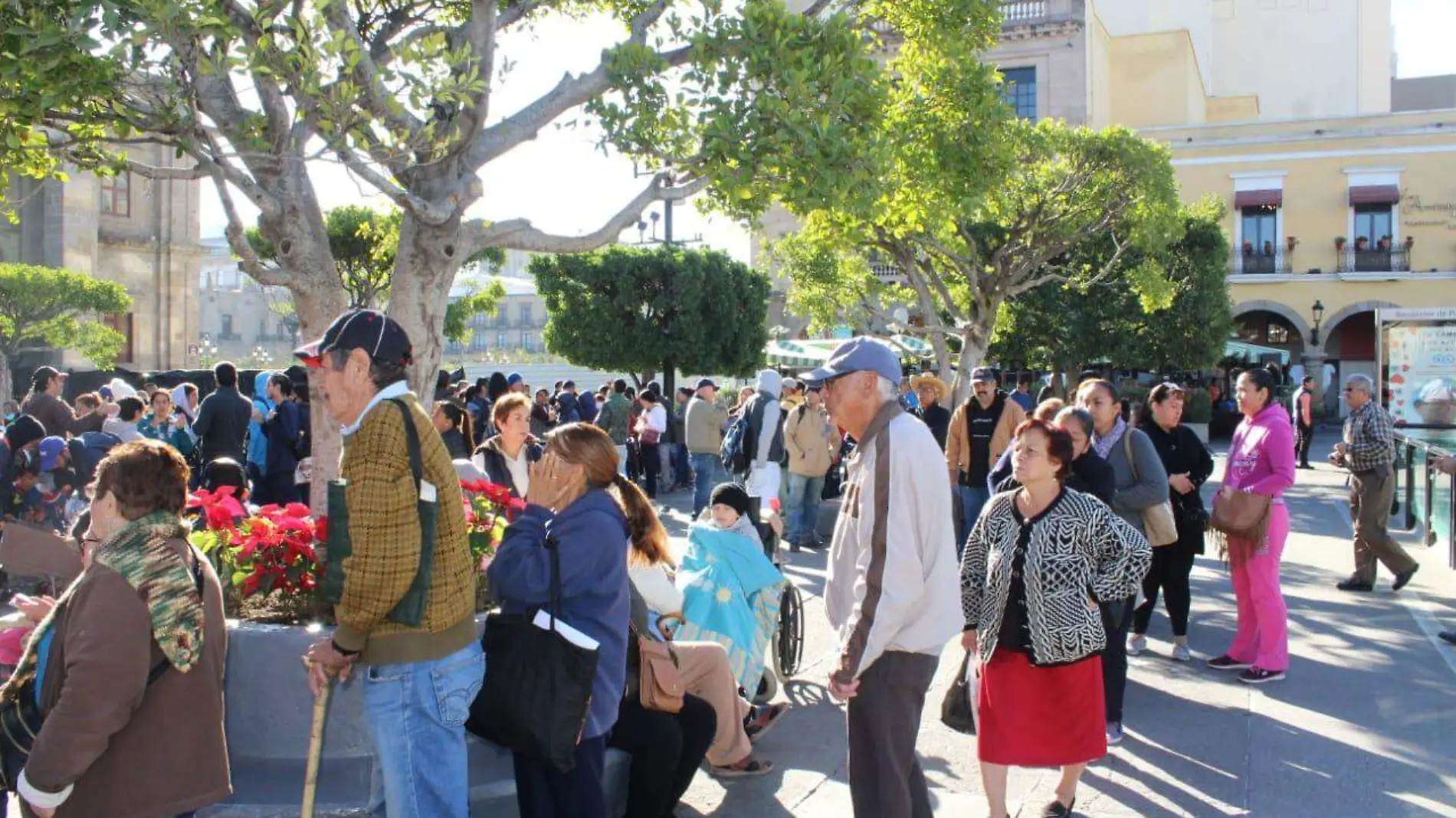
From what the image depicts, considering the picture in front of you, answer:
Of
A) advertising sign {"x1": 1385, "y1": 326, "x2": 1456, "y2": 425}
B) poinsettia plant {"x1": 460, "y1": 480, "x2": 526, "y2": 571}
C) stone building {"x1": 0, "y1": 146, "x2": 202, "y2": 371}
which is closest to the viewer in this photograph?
poinsettia plant {"x1": 460, "y1": 480, "x2": 526, "y2": 571}

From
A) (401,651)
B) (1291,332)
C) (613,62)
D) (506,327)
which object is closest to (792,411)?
(613,62)

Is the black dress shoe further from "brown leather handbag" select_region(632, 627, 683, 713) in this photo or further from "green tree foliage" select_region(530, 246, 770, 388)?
"green tree foliage" select_region(530, 246, 770, 388)

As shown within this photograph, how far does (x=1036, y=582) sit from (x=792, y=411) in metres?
7.40

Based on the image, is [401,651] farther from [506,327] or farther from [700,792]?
[506,327]

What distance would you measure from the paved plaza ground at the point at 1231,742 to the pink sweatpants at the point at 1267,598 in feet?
0.61

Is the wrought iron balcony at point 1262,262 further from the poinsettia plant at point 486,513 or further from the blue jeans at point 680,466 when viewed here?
the poinsettia plant at point 486,513

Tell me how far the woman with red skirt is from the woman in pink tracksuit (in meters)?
2.54

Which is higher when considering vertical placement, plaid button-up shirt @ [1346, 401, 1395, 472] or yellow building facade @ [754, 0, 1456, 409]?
yellow building facade @ [754, 0, 1456, 409]

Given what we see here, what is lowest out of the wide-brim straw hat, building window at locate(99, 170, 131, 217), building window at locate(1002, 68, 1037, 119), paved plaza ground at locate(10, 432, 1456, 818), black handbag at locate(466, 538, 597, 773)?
paved plaza ground at locate(10, 432, 1456, 818)

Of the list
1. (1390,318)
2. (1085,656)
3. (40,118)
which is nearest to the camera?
(1085,656)

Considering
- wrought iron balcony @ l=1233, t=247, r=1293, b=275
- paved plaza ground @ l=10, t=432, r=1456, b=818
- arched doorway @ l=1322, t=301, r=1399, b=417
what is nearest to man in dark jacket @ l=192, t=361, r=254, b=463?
paved plaza ground @ l=10, t=432, r=1456, b=818

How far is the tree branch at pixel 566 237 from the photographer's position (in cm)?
701

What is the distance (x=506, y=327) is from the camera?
9675 centimetres

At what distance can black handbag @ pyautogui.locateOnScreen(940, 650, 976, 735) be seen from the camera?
16.2 ft
